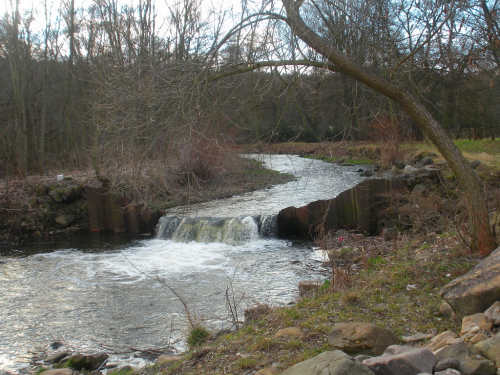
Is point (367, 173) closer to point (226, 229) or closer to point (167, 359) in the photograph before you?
point (226, 229)

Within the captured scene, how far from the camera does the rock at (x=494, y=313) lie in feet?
12.2

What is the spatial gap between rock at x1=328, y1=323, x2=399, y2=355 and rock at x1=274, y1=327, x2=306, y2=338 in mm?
366

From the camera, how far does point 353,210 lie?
12.5 m

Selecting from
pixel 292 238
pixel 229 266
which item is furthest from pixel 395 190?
pixel 229 266

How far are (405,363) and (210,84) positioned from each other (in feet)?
15.6

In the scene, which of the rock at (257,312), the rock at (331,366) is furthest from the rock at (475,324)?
the rock at (257,312)

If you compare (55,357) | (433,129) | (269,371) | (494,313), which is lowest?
(55,357)

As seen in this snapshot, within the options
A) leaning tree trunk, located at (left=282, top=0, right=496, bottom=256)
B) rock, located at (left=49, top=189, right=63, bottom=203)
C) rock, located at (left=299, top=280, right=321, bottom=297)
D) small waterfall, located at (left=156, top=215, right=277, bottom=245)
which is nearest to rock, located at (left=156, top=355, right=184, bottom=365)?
rock, located at (left=299, top=280, right=321, bottom=297)

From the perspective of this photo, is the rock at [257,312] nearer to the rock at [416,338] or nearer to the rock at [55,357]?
the rock at [416,338]

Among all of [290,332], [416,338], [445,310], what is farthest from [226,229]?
[416,338]

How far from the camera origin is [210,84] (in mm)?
6551

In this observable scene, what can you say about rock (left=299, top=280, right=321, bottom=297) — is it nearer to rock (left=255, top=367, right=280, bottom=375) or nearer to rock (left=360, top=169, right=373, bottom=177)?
rock (left=255, top=367, right=280, bottom=375)

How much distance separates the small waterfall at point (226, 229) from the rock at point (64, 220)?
4.10 m

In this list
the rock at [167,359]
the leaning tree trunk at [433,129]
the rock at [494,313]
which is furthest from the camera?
the leaning tree trunk at [433,129]
